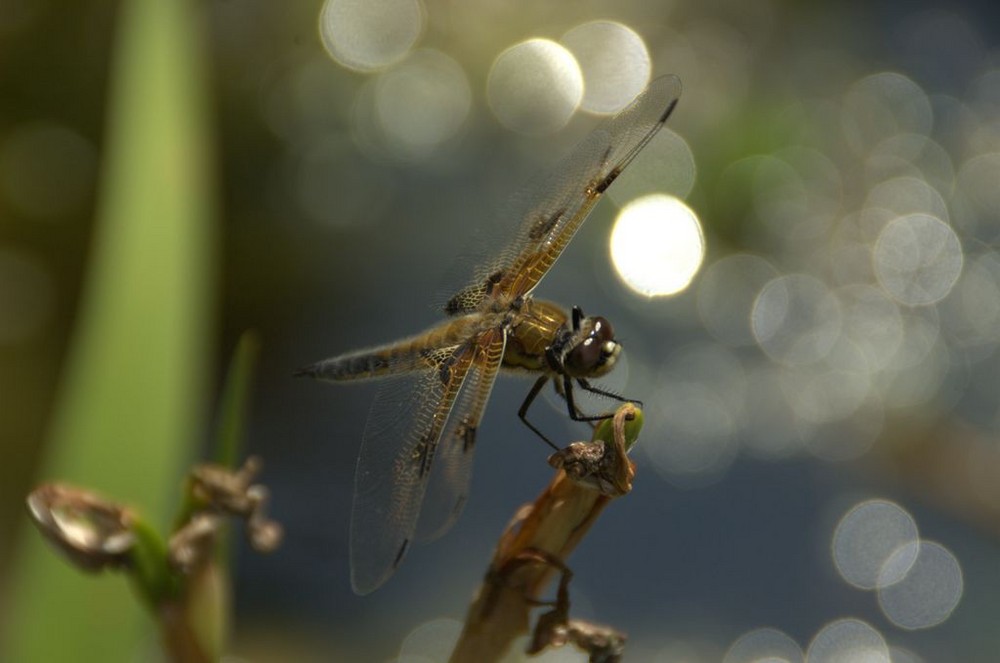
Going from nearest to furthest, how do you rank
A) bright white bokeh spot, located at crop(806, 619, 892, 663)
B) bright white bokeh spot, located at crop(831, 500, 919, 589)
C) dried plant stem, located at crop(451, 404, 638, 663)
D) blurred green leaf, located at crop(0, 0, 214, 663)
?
dried plant stem, located at crop(451, 404, 638, 663) → blurred green leaf, located at crop(0, 0, 214, 663) → bright white bokeh spot, located at crop(806, 619, 892, 663) → bright white bokeh spot, located at crop(831, 500, 919, 589)

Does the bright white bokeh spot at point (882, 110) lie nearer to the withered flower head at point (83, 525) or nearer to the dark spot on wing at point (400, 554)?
the dark spot on wing at point (400, 554)

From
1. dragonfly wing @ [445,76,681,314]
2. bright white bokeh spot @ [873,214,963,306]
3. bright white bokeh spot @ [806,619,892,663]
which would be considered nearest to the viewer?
dragonfly wing @ [445,76,681,314]

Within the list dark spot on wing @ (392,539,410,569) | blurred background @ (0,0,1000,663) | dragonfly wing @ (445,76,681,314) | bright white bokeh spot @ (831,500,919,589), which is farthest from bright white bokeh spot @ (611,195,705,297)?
dark spot on wing @ (392,539,410,569)

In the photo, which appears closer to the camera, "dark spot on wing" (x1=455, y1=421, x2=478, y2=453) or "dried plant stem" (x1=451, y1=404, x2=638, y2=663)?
"dried plant stem" (x1=451, y1=404, x2=638, y2=663)

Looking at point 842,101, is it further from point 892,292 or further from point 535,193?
point 535,193

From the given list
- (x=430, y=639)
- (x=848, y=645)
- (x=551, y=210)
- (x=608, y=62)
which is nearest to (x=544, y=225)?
(x=551, y=210)

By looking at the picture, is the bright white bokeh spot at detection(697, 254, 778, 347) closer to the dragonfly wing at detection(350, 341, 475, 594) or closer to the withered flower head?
the dragonfly wing at detection(350, 341, 475, 594)
